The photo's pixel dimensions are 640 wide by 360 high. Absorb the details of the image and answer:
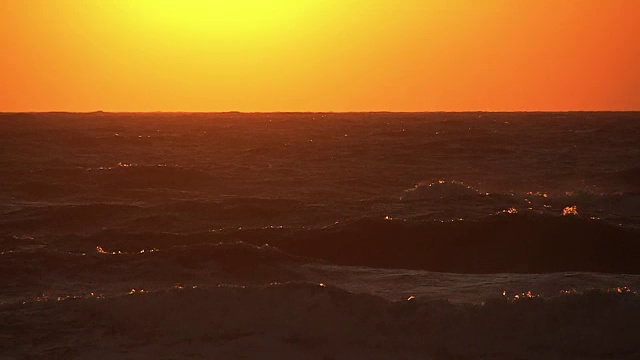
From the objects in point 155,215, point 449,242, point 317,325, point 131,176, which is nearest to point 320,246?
point 449,242

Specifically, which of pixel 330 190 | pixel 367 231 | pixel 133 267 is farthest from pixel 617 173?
pixel 133 267

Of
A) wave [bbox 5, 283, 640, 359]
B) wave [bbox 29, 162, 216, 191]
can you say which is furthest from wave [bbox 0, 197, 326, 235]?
wave [bbox 5, 283, 640, 359]

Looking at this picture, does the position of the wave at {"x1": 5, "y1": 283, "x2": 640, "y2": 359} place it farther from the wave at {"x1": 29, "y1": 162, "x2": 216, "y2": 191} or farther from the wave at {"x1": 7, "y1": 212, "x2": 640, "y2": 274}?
the wave at {"x1": 29, "y1": 162, "x2": 216, "y2": 191}

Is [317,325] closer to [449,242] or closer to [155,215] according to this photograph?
[449,242]

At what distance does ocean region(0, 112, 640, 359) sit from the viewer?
14.9 m

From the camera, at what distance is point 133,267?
19.5 m

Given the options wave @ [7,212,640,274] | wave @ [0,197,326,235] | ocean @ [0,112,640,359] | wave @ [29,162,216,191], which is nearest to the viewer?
ocean @ [0,112,640,359]

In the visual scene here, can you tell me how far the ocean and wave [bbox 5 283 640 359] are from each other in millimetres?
33

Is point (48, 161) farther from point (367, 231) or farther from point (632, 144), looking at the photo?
point (632, 144)

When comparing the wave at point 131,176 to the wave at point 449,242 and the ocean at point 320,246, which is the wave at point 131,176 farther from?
the wave at point 449,242

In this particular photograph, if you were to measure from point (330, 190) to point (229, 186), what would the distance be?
148 inches

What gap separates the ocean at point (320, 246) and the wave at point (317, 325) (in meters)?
0.03

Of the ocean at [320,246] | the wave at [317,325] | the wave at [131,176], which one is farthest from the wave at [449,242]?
the wave at [131,176]

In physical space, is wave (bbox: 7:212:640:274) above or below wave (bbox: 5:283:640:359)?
below
